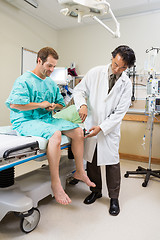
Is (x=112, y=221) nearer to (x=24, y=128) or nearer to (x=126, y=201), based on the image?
(x=126, y=201)

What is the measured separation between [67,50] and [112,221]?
3.72 m

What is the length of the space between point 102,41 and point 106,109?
2.64 meters

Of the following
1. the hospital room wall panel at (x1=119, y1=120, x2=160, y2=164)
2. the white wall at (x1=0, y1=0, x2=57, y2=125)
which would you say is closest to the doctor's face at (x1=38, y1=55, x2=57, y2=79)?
the white wall at (x1=0, y1=0, x2=57, y2=125)

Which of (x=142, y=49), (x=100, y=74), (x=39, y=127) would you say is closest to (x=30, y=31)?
(x=142, y=49)

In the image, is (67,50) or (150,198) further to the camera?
(67,50)

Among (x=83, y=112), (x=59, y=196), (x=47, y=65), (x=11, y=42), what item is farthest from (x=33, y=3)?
(x=59, y=196)

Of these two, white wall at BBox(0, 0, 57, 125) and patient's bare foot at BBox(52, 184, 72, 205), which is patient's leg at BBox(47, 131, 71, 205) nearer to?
patient's bare foot at BBox(52, 184, 72, 205)

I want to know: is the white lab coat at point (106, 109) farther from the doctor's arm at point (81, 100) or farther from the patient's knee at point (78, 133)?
the patient's knee at point (78, 133)

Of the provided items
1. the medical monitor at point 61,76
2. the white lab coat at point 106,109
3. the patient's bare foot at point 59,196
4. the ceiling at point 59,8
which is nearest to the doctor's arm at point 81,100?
the white lab coat at point 106,109

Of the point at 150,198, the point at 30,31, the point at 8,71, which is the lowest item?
the point at 150,198

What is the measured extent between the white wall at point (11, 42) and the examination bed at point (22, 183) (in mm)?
1789

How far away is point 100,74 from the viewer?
77.6 inches

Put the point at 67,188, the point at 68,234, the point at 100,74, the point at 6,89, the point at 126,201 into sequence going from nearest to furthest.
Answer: the point at 68,234 < the point at 100,74 < the point at 126,201 < the point at 67,188 < the point at 6,89

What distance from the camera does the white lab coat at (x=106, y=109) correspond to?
1.91 meters
